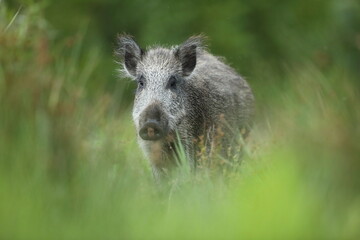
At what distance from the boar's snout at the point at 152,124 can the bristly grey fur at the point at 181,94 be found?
0.01m

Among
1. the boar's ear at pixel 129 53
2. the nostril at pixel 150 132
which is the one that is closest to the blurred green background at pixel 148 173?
the nostril at pixel 150 132

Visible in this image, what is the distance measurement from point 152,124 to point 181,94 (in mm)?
994

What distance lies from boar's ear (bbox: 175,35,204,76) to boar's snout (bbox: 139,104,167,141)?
978 mm

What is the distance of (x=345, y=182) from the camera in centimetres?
602

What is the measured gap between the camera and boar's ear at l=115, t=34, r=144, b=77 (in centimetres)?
1049

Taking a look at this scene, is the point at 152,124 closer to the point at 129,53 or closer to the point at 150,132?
the point at 150,132

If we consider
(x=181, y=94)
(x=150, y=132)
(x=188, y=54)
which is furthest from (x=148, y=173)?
(x=188, y=54)

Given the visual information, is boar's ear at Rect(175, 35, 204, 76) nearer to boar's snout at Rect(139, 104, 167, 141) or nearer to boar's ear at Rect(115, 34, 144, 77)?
boar's ear at Rect(115, 34, 144, 77)

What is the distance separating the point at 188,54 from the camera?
10531 mm

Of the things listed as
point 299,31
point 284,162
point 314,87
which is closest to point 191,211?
point 284,162

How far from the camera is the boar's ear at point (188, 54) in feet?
34.4

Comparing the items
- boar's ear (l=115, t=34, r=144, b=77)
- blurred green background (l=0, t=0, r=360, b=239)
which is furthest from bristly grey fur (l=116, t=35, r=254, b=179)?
blurred green background (l=0, t=0, r=360, b=239)

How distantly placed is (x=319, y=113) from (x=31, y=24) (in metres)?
3.10

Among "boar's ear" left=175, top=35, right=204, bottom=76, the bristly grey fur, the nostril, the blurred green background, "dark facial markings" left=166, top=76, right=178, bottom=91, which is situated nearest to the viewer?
the blurred green background
